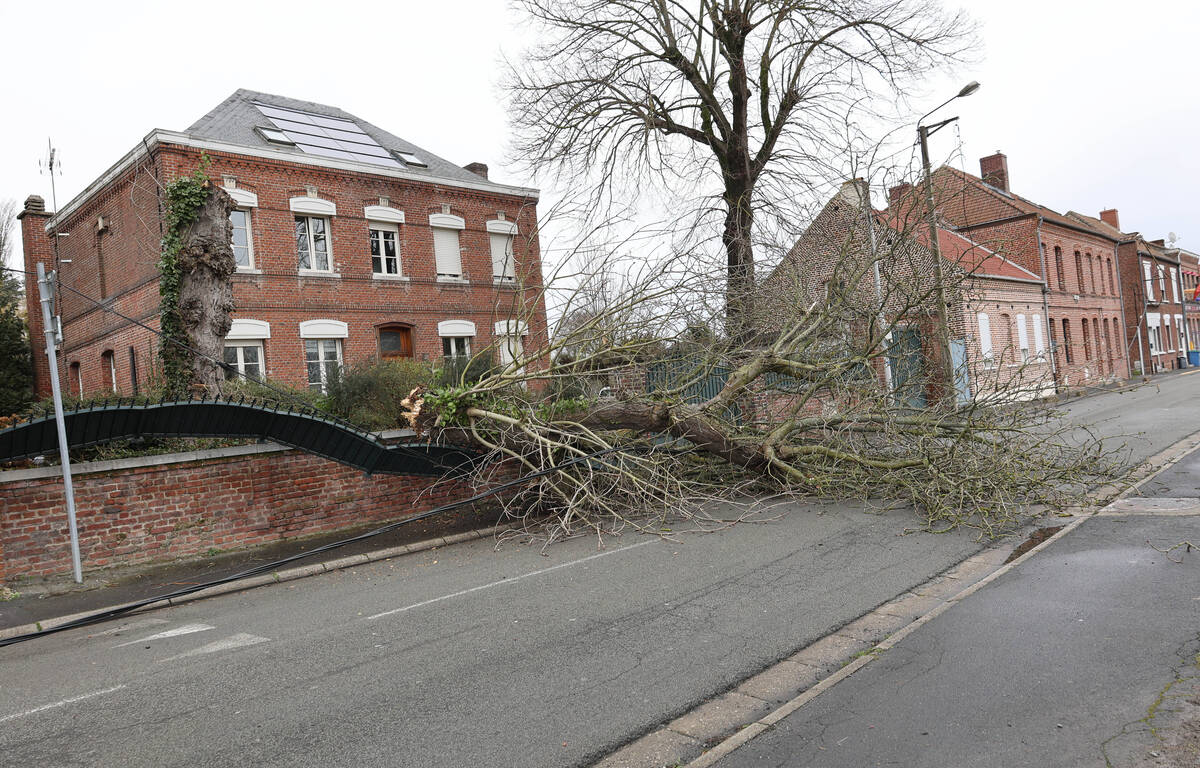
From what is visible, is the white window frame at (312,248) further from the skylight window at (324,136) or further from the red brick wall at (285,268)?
the skylight window at (324,136)

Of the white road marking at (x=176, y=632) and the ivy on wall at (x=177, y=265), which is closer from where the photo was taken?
the white road marking at (x=176, y=632)

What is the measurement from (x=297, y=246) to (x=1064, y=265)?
3377 centimetres

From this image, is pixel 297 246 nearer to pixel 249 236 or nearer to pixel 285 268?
pixel 285 268

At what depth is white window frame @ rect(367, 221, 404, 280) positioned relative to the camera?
21812mm

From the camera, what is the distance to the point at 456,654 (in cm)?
550

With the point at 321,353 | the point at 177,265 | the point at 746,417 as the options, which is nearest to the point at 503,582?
the point at 746,417

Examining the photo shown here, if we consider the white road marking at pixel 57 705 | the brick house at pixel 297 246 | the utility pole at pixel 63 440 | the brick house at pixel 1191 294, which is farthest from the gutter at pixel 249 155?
the brick house at pixel 1191 294

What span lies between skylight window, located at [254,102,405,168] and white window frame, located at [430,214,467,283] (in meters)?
1.94

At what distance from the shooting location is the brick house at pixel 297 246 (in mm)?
19047

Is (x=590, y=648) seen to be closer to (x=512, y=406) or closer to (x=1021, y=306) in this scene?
(x=512, y=406)

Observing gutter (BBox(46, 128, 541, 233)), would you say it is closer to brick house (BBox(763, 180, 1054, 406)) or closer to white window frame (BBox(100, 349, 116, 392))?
white window frame (BBox(100, 349, 116, 392))

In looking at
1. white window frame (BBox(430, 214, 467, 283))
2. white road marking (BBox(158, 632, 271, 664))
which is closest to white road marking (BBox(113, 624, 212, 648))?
white road marking (BBox(158, 632, 271, 664))

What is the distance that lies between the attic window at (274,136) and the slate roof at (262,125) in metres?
0.13

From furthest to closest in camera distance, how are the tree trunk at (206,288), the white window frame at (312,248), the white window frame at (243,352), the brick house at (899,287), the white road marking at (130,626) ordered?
the white window frame at (312,248) → the white window frame at (243,352) → the tree trunk at (206,288) → the brick house at (899,287) → the white road marking at (130,626)
